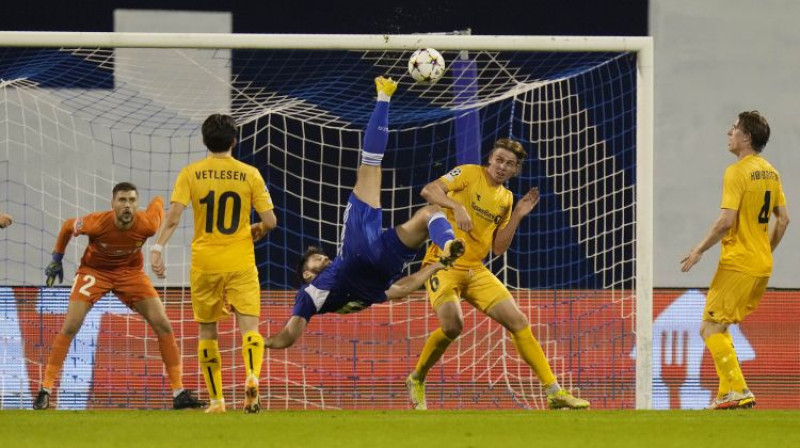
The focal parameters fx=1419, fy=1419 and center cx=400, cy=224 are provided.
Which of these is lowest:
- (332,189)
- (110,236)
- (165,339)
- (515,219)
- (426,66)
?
(165,339)

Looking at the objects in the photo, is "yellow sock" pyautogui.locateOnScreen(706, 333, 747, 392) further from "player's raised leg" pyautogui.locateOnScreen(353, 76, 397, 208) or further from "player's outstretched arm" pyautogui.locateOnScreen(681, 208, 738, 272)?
"player's raised leg" pyautogui.locateOnScreen(353, 76, 397, 208)

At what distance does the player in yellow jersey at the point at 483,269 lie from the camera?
31.4 ft

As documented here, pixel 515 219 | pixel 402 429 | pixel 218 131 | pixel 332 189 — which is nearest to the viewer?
pixel 402 429

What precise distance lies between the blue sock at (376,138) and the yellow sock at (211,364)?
60.0 inches

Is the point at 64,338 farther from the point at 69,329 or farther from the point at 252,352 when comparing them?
the point at 252,352

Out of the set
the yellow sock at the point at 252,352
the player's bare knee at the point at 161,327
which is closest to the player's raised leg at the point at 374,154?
the yellow sock at the point at 252,352

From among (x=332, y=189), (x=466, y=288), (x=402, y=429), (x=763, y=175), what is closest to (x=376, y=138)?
(x=466, y=288)

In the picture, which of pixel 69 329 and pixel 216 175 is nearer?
pixel 216 175

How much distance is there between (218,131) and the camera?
339 inches

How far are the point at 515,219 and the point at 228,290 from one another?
2.06 meters

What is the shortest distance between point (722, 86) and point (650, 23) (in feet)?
3.65

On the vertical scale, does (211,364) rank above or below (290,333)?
below

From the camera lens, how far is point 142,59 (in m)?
14.1

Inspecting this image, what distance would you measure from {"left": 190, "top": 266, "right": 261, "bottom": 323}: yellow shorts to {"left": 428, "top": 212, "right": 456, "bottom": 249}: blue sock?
1.12 meters
